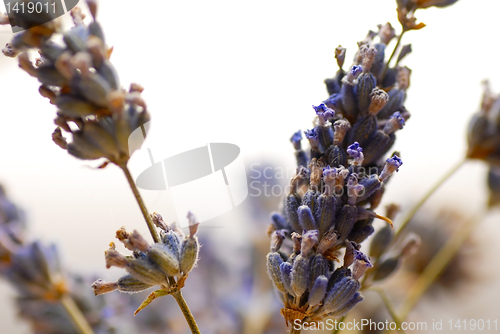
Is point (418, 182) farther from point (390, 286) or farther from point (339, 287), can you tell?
point (339, 287)

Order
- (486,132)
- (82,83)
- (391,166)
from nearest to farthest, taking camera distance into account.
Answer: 1. (82,83)
2. (391,166)
3. (486,132)

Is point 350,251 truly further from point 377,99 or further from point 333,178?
point 377,99

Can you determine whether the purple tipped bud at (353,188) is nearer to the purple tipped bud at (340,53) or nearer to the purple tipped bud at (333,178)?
the purple tipped bud at (333,178)

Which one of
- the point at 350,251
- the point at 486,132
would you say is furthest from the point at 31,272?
the point at 486,132

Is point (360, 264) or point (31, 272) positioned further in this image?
point (31, 272)

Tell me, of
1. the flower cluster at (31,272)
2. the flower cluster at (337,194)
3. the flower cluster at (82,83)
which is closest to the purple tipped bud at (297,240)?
the flower cluster at (337,194)

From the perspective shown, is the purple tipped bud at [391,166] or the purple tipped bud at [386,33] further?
the purple tipped bud at [386,33]

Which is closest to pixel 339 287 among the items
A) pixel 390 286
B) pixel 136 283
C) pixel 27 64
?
pixel 136 283
